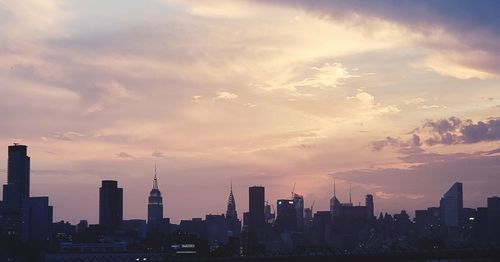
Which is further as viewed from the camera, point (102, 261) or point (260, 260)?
point (102, 261)

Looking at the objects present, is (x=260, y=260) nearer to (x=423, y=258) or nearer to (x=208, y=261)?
(x=208, y=261)

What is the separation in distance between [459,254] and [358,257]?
24.9 meters

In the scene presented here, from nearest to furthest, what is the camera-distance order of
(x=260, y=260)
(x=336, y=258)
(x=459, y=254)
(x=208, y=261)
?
(x=208, y=261), (x=260, y=260), (x=336, y=258), (x=459, y=254)

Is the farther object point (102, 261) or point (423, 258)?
point (423, 258)

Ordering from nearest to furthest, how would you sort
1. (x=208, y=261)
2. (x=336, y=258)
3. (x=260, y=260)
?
1. (x=208, y=261)
2. (x=260, y=260)
3. (x=336, y=258)

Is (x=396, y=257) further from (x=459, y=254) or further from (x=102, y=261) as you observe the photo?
(x=102, y=261)

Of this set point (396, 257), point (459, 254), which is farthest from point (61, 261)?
point (459, 254)

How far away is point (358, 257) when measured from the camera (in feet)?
606

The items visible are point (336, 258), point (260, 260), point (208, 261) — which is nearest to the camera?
point (208, 261)

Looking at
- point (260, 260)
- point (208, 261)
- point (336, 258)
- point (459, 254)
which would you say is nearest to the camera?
point (208, 261)

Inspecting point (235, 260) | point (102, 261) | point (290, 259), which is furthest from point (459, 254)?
point (102, 261)

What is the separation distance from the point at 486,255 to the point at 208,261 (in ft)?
227

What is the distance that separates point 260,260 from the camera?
168500 mm

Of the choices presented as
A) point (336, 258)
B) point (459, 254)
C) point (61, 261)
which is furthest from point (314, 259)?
point (61, 261)
